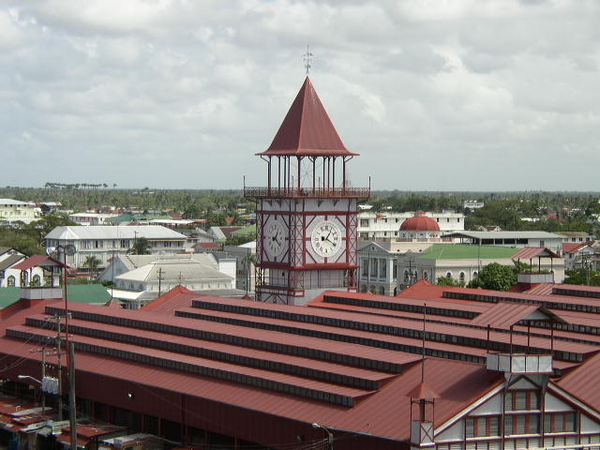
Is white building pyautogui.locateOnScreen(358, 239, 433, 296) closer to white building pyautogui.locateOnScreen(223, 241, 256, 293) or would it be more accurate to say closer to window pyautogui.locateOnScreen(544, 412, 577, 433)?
white building pyautogui.locateOnScreen(223, 241, 256, 293)

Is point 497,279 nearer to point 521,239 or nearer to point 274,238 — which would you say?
point 274,238

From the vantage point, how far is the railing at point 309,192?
8125 cm

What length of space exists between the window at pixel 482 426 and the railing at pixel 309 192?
3810cm

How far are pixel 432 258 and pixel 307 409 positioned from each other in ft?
326

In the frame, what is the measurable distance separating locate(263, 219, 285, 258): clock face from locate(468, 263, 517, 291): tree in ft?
136

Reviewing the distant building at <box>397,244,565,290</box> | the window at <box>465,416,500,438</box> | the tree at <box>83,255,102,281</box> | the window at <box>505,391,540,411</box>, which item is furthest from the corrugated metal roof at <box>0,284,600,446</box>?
the tree at <box>83,255,102,281</box>

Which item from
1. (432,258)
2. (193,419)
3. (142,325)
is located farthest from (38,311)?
(432,258)

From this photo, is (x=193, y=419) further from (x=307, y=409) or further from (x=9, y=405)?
(x=9, y=405)

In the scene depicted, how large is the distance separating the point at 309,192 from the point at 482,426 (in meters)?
39.1

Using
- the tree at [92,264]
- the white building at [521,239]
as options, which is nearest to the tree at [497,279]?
the white building at [521,239]

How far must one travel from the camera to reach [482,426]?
44.4 m

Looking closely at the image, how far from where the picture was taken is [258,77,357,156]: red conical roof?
82625 millimetres

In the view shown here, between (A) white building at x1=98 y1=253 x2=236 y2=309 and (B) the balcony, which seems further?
(A) white building at x1=98 y1=253 x2=236 y2=309

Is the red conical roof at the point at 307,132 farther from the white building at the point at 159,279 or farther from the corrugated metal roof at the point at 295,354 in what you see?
the white building at the point at 159,279
